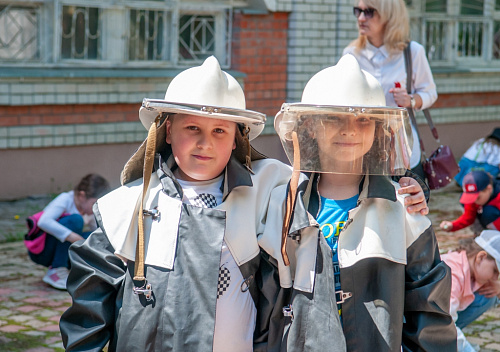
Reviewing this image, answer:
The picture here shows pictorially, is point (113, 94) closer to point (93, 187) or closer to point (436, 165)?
point (93, 187)

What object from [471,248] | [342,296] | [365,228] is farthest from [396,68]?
[342,296]

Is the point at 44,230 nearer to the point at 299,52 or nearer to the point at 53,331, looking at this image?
the point at 53,331

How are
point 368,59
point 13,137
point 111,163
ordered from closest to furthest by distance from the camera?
point 368,59 < point 13,137 < point 111,163

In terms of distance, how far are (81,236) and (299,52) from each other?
4.39 meters

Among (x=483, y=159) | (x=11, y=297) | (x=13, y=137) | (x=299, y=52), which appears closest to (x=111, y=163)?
(x=13, y=137)

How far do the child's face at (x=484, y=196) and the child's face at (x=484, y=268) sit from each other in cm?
221

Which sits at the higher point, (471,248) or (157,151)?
(157,151)

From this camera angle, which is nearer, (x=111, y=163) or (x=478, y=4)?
(x=111, y=163)

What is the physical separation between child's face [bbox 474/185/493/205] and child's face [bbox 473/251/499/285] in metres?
2.21

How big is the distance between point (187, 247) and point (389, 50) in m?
2.97

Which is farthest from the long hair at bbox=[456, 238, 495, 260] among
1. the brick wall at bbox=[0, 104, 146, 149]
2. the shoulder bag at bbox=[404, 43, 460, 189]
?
the brick wall at bbox=[0, 104, 146, 149]

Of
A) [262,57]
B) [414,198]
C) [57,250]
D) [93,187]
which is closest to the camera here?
[414,198]

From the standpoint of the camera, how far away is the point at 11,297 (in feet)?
17.1

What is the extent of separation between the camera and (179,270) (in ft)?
7.98
